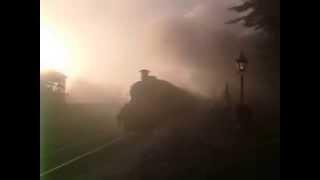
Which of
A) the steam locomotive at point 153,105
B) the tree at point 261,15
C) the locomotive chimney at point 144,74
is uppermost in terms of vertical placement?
the tree at point 261,15

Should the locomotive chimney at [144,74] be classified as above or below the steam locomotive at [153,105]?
above

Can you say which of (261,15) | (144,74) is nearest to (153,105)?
(144,74)

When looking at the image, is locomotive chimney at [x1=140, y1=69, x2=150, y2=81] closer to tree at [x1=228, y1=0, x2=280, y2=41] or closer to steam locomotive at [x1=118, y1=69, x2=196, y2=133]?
steam locomotive at [x1=118, y1=69, x2=196, y2=133]

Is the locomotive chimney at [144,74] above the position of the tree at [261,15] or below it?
below

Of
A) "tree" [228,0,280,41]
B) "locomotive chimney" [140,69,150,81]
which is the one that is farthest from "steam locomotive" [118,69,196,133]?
"tree" [228,0,280,41]

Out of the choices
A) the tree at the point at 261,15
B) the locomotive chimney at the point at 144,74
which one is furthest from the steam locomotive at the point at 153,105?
the tree at the point at 261,15

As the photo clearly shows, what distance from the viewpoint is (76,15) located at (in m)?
1.72

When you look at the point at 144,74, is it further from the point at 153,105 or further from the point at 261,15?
the point at 261,15

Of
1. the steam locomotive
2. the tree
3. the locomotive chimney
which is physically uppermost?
the tree

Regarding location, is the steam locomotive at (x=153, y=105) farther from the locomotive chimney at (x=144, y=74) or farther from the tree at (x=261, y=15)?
the tree at (x=261, y=15)

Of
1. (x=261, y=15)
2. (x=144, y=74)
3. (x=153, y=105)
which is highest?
(x=261, y=15)

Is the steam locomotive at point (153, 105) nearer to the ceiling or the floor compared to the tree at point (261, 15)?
nearer to the floor

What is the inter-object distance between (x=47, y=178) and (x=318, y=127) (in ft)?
3.23

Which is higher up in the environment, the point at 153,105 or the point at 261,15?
the point at 261,15
